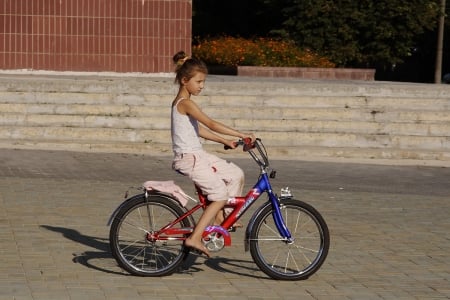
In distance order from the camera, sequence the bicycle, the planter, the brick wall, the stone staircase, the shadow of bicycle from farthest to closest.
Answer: the planter < the brick wall < the stone staircase < the shadow of bicycle < the bicycle

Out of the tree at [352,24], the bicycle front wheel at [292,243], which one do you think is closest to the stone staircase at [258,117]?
the bicycle front wheel at [292,243]

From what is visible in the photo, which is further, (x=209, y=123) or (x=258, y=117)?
(x=258, y=117)

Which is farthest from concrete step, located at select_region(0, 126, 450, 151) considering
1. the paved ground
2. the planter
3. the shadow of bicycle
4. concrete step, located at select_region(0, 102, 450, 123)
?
the planter

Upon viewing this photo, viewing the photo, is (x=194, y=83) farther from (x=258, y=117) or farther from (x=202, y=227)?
(x=258, y=117)

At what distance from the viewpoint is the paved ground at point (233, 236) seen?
28.1ft

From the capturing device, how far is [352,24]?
112 feet

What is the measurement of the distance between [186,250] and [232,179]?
0.64m

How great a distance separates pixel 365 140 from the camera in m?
18.6

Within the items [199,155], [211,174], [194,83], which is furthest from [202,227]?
[194,83]

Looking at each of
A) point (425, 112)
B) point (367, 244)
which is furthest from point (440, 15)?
point (367, 244)

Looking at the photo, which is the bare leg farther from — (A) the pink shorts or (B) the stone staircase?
(B) the stone staircase

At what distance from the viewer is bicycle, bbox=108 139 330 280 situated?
884 cm

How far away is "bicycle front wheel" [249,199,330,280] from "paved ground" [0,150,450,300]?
12 centimetres

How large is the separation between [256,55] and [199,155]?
63.9 ft
